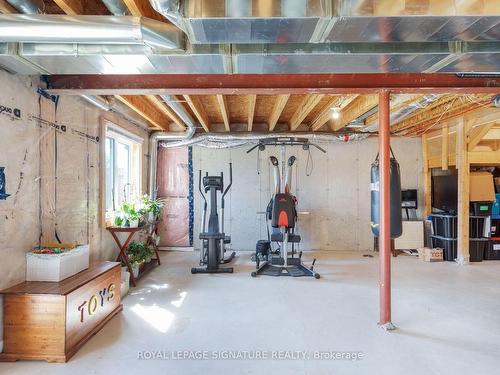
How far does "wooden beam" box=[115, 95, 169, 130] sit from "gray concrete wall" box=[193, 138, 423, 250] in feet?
3.39

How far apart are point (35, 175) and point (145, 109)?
6.88 ft

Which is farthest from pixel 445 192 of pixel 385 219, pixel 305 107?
pixel 385 219

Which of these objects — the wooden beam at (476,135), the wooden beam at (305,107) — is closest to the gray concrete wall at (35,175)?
the wooden beam at (305,107)

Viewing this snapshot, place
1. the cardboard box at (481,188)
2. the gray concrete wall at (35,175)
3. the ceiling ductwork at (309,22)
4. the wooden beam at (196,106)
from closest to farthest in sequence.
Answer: the ceiling ductwork at (309,22)
the gray concrete wall at (35,175)
the wooden beam at (196,106)
the cardboard box at (481,188)

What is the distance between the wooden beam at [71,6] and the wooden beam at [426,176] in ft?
20.7

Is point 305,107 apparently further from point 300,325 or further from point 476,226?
point 476,226

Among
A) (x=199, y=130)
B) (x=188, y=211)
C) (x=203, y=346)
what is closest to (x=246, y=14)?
(x=203, y=346)

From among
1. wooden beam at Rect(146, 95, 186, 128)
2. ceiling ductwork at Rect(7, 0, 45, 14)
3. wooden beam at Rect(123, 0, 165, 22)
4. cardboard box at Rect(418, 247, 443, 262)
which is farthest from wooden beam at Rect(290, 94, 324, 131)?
cardboard box at Rect(418, 247, 443, 262)

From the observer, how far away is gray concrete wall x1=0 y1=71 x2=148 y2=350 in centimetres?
241

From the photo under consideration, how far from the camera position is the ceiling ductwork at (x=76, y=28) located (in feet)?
5.71

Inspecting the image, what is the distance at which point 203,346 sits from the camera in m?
2.40

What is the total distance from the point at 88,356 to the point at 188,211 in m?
4.04

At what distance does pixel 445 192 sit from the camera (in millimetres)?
5605

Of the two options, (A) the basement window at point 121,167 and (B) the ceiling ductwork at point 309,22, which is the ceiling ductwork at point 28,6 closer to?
(B) the ceiling ductwork at point 309,22
